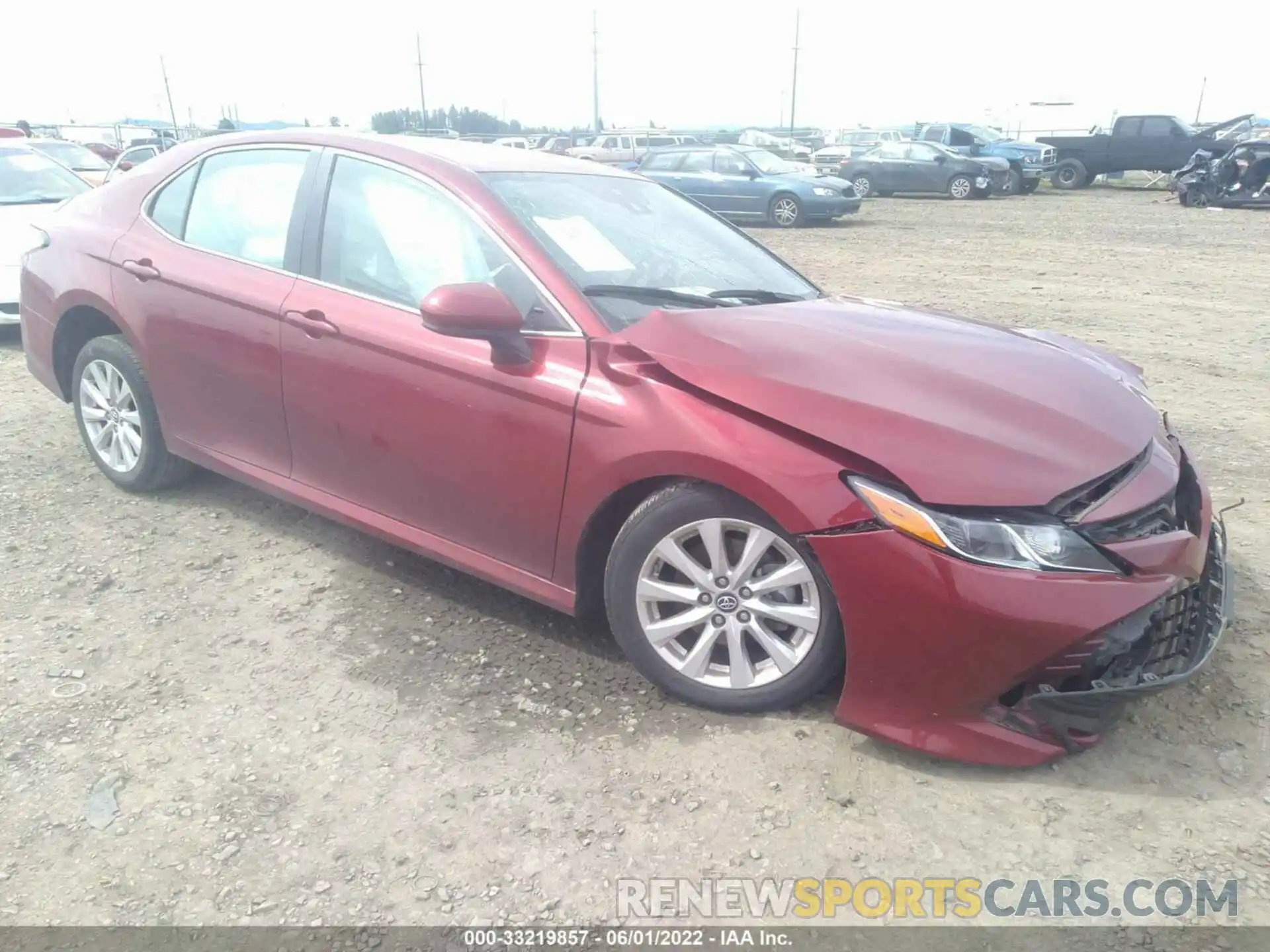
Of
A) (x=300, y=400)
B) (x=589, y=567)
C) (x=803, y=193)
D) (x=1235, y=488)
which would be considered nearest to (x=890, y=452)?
(x=589, y=567)

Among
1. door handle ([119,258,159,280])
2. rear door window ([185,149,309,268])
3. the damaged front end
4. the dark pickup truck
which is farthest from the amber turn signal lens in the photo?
the dark pickup truck

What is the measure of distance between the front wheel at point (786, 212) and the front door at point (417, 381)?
1504 centimetres

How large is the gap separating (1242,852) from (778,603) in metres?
1.24

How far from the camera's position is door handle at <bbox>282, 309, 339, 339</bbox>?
10.7 ft

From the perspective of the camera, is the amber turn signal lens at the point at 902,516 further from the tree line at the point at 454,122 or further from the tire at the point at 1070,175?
the tree line at the point at 454,122

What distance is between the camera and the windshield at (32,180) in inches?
303

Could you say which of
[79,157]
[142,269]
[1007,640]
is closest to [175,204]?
[142,269]

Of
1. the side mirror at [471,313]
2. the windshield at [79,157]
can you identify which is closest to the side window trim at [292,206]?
the side mirror at [471,313]

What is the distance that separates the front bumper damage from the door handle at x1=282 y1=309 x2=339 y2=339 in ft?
6.07

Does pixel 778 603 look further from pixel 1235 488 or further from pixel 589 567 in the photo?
pixel 1235 488

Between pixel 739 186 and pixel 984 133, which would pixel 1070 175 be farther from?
pixel 739 186

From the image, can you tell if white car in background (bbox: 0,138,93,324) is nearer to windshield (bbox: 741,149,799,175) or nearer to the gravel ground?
the gravel ground

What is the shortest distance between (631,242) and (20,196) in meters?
6.72

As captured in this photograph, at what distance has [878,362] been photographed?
9.09 ft
